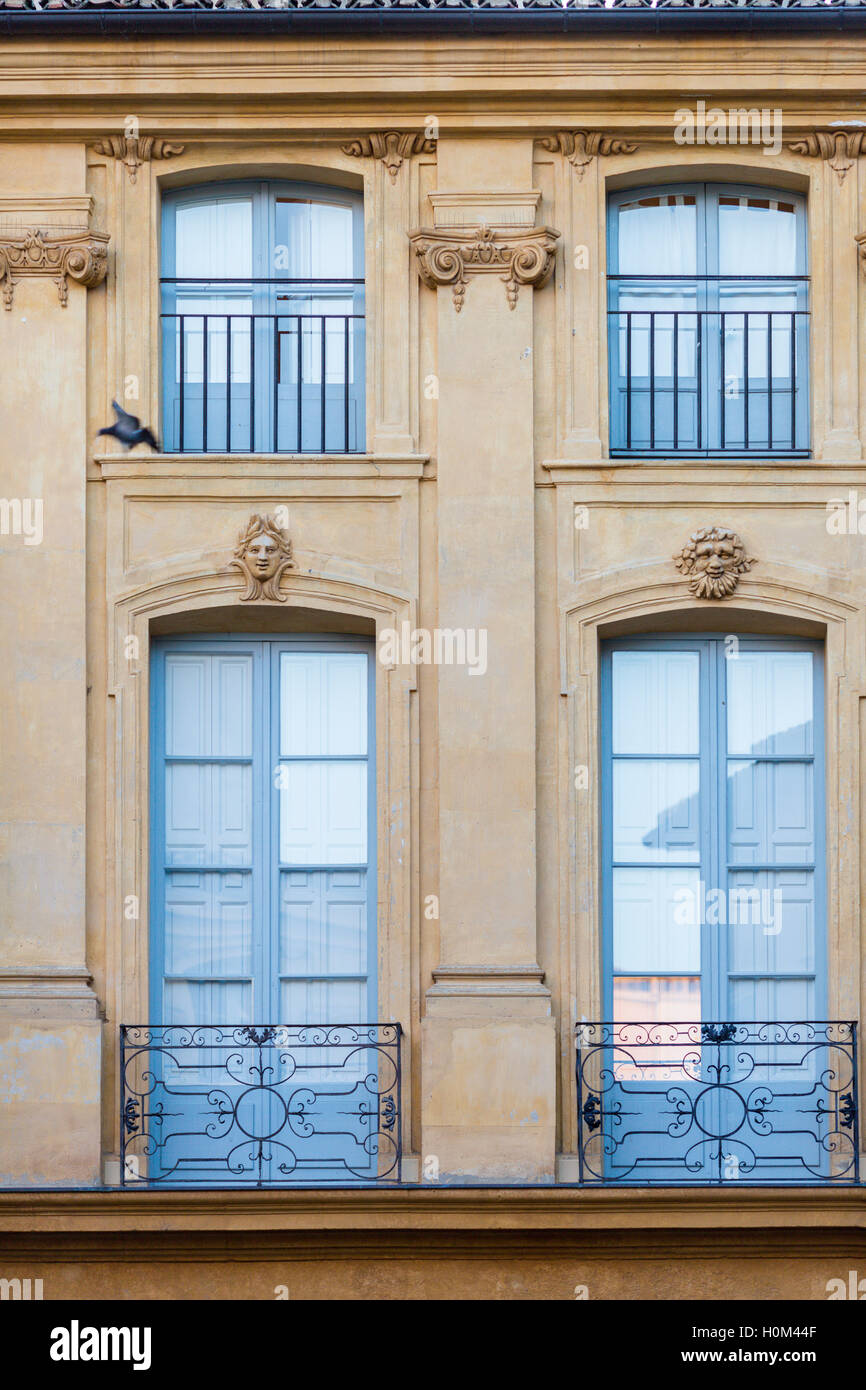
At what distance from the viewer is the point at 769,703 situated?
456 inches

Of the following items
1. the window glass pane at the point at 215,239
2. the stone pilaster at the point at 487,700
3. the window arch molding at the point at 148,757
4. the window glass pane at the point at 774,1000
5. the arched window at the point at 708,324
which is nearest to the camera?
the stone pilaster at the point at 487,700

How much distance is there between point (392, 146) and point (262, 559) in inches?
97.8

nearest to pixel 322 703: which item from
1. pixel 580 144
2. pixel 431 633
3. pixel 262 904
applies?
pixel 431 633

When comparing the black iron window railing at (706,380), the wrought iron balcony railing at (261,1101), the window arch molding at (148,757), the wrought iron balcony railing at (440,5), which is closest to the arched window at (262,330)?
the window arch molding at (148,757)

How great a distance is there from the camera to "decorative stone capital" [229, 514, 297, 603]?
36.9 ft

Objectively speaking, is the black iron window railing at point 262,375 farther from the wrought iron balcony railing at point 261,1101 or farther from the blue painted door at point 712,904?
the wrought iron balcony railing at point 261,1101

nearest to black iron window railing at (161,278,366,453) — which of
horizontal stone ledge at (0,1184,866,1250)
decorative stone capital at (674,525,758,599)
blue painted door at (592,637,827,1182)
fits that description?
decorative stone capital at (674,525,758,599)

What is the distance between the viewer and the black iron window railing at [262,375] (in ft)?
38.2

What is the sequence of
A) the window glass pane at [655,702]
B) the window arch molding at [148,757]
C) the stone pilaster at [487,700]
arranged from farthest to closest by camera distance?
the window glass pane at [655,702]
the window arch molding at [148,757]
the stone pilaster at [487,700]

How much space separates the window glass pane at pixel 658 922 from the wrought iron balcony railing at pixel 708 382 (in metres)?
2.41

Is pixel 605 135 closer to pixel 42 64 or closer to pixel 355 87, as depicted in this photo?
pixel 355 87

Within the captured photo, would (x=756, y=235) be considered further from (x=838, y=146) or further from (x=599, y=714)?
(x=599, y=714)
